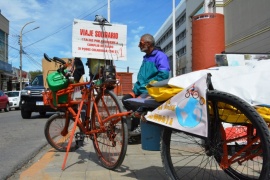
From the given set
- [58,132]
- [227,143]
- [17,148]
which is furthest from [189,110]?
[17,148]

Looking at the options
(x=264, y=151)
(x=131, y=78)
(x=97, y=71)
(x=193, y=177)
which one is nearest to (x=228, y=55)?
(x=97, y=71)

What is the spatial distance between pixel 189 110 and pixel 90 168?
93.0 inches

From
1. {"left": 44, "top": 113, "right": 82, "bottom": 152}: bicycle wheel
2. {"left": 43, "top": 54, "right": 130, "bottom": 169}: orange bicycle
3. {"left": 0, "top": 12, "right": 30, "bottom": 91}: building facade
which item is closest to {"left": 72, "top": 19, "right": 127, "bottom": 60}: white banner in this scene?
{"left": 43, "top": 54, "right": 130, "bottom": 169}: orange bicycle

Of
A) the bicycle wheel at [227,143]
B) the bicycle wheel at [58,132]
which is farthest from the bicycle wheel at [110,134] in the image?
the bicycle wheel at [58,132]

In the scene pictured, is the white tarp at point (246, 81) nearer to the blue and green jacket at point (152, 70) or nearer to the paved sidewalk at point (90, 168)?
the blue and green jacket at point (152, 70)

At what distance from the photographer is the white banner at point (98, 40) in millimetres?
5328

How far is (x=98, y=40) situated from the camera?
5410 mm

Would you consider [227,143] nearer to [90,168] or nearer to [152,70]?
[152,70]

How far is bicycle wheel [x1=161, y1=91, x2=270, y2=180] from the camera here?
2.63 m

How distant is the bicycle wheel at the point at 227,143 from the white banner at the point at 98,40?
86.1 inches

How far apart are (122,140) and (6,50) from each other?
46.6 m

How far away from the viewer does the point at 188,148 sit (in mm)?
3969

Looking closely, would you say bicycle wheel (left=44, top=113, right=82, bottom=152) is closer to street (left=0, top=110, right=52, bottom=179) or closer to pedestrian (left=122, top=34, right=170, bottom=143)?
street (left=0, top=110, right=52, bottom=179)

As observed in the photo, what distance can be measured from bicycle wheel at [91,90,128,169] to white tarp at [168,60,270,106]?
1.37m
